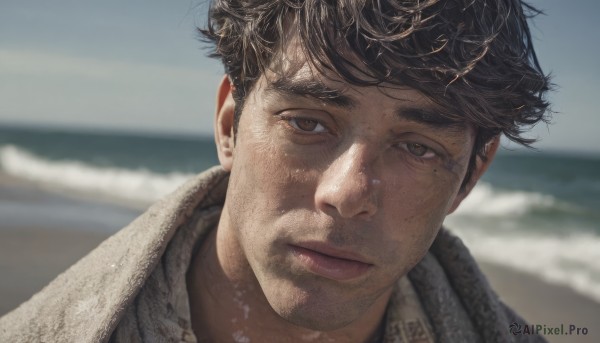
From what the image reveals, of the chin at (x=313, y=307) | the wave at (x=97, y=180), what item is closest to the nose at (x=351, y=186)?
the chin at (x=313, y=307)

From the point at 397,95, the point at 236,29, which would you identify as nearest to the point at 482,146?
the point at 397,95

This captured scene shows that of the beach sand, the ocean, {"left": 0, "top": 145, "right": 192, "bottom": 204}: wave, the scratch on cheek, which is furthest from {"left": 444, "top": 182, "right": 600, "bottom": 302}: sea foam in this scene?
{"left": 0, "top": 145, "right": 192, "bottom": 204}: wave

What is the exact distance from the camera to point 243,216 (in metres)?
1.81

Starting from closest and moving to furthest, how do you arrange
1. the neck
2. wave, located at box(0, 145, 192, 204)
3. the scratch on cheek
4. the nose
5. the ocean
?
the nose
the scratch on cheek
the neck
the ocean
wave, located at box(0, 145, 192, 204)

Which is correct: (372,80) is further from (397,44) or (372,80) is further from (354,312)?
(354,312)

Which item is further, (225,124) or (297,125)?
(225,124)

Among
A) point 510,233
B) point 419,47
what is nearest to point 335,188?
point 419,47

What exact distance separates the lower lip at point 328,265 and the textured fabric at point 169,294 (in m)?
0.47

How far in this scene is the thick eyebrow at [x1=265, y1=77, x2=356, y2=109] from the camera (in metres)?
1.64

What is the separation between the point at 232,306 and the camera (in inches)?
78.6

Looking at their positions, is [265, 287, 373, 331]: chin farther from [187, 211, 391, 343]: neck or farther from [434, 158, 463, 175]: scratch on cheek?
[434, 158, 463, 175]: scratch on cheek

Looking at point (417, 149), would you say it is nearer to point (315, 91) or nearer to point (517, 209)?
point (315, 91)

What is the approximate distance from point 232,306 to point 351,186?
0.66m

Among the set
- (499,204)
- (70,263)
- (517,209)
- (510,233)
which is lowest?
(70,263)
